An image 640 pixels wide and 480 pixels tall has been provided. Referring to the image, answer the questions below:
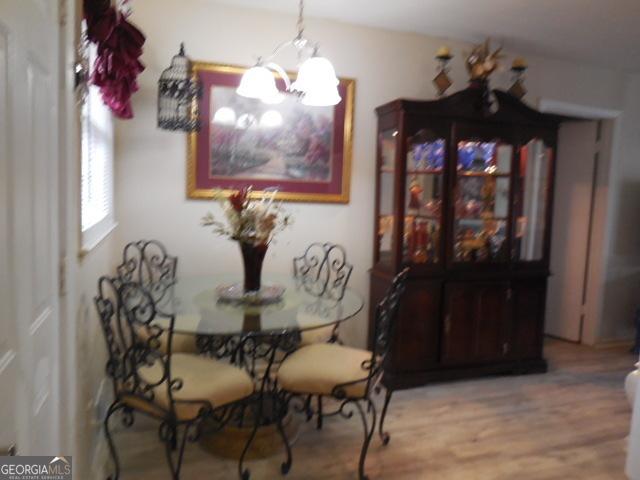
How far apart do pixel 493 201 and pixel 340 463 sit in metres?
2.12

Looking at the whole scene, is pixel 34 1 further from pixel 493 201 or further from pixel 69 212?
pixel 493 201

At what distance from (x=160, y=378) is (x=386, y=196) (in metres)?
1.99

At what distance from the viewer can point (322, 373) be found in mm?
2271

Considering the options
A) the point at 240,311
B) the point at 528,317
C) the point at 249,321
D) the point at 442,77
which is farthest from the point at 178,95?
the point at 528,317

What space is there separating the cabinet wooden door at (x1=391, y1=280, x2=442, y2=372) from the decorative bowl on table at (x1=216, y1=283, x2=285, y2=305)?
38.6 inches

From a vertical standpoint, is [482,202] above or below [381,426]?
above

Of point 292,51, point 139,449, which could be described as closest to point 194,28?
point 292,51

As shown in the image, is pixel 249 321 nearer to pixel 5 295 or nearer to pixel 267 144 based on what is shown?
pixel 5 295

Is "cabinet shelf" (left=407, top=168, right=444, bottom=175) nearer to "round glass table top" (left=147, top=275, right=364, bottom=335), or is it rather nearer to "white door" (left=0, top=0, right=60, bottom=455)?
"round glass table top" (left=147, top=275, right=364, bottom=335)

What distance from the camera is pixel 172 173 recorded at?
312 centimetres

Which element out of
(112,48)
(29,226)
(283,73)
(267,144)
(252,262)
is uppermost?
(283,73)

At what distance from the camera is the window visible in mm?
2127

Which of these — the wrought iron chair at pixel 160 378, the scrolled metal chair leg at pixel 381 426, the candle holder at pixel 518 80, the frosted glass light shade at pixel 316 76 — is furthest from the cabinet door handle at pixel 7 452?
the candle holder at pixel 518 80

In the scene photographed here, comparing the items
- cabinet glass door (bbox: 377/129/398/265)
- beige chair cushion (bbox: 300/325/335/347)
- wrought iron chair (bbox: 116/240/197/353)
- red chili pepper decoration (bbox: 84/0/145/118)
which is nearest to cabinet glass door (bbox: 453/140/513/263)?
cabinet glass door (bbox: 377/129/398/265)
